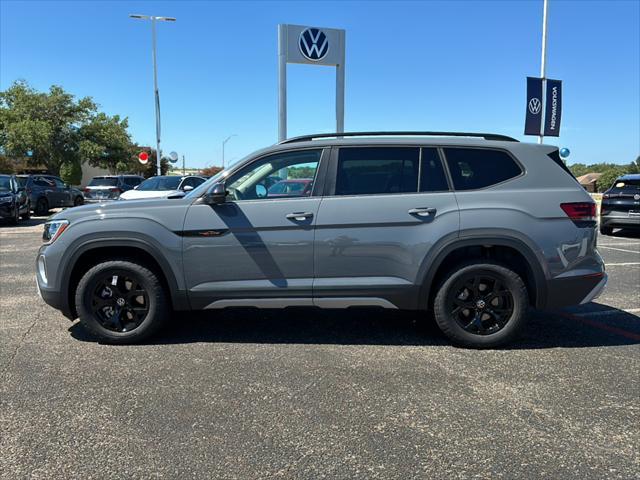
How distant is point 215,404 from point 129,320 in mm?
1604

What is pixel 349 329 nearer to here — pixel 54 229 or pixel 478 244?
pixel 478 244

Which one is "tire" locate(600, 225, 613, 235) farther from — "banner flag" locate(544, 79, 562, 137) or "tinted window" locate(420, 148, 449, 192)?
"tinted window" locate(420, 148, 449, 192)

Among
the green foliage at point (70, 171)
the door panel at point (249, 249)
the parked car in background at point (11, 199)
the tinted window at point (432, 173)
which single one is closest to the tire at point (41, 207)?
the parked car in background at point (11, 199)

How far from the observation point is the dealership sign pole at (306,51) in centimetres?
1510

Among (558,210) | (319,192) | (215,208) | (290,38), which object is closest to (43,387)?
(215,208)

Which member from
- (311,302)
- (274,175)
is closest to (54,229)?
(274,175)

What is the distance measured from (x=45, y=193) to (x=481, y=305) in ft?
65.1

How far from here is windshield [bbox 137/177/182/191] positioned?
15844 millimetres

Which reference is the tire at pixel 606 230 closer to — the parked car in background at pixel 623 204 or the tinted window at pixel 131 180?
the parked car in background at pixel 623 204

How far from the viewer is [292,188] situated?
4516mm

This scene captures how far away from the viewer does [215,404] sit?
341 centimetres

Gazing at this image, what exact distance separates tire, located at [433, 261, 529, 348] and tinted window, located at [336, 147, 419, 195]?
907 mm

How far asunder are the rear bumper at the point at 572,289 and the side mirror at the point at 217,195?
9.49 ft

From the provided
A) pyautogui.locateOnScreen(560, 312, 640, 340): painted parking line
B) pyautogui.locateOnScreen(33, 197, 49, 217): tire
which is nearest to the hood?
pyautogui.locateOnScreen(33, 197, 49, 217): tire
